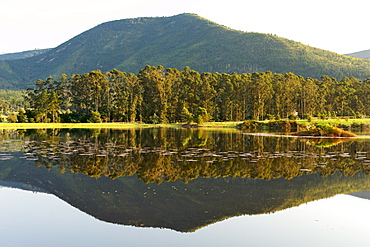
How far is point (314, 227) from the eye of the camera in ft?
31.2

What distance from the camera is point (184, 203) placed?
11.5 m

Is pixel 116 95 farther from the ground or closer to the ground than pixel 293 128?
farther from the ground

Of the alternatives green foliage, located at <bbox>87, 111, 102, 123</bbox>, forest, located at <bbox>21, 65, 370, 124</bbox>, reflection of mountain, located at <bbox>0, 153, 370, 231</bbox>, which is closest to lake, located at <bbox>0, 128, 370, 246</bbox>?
reflection of mountain, located at <bbox>0, 153, 370, 231</bbox>

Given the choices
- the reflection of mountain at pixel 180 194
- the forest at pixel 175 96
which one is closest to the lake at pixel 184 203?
the reflection of mountain at pixel 180 194

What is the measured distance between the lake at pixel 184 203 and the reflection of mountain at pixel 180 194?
0.04 m

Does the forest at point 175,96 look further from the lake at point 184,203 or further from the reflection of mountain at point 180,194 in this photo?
the reflection of mountain at point 180,194

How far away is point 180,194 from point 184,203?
1.10m

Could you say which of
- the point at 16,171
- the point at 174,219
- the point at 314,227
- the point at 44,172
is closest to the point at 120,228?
the point at 174,219

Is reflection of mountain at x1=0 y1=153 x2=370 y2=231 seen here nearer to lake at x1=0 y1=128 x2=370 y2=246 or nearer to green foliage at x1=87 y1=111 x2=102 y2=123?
lake at x1=0 y1=128 x2=370 y2=246

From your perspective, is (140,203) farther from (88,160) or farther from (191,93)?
(191,93)

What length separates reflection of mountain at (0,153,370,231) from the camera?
10258mm

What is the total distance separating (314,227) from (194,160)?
1154cm

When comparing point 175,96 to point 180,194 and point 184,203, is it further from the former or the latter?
point 184,203

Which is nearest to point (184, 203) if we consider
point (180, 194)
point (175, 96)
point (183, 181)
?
point (180, 194)
